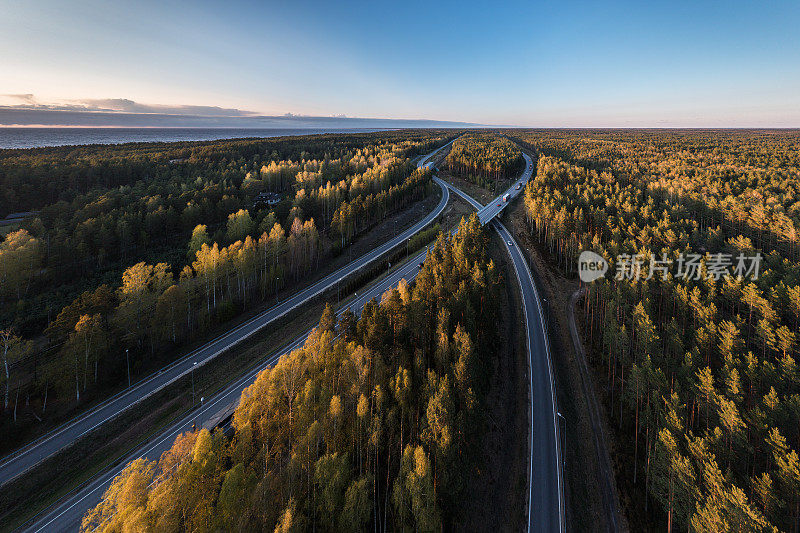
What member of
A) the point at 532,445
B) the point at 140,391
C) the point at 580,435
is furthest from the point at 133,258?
the point at 580,435

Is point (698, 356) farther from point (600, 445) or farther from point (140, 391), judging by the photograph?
point (140, 391)

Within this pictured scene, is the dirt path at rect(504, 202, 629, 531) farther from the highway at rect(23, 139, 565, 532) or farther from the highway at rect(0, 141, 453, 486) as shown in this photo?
the highway at rect(0, 141, 453, 486)

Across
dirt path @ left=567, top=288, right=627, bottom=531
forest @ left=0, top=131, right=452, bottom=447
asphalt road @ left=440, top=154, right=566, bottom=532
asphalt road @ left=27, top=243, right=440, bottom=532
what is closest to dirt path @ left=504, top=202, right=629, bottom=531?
dirt path @ left=567, top=288, right=627, bottom=531

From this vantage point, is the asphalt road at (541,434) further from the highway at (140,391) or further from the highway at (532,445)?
the highway at (140,391)

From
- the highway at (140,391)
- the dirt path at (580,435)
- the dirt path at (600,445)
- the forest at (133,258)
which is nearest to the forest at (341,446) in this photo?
the dirt path at (580,435)

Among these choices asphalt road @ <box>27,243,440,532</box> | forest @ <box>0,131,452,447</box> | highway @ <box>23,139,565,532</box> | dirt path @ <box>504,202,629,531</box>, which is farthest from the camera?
forest @ <box>0,131,452,447</box>

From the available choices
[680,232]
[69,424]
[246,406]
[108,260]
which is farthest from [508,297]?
[108,260]
